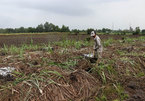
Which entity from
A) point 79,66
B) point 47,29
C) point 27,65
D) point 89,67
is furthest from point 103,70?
point 47,29

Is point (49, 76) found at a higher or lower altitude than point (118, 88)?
higher

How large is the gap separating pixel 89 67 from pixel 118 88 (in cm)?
86

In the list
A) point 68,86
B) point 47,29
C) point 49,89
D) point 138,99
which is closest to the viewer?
point 138,99

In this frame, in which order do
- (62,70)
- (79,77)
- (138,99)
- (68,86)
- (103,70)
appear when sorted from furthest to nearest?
(103,70)
(62,70)
(79,77)
(68,86)
(138,99)

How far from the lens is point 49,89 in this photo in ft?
7.80

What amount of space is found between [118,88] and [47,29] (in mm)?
42924

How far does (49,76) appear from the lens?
267 centimetres

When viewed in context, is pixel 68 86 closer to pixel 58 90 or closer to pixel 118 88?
pixel 58 90

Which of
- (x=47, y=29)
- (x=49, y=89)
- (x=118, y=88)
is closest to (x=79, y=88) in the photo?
(x=49, y=89)

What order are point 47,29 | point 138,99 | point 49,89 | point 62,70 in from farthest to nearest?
point 47,29 → point 62,70 → point 49,89 → point 138,99

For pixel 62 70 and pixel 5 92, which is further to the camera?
pixel 62 70

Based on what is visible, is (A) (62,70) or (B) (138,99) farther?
(A) (62,70)

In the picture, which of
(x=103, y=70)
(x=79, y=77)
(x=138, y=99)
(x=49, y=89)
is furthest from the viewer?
(x=103, y=70)

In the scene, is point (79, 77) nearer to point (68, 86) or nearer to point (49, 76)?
point (68, 86)
